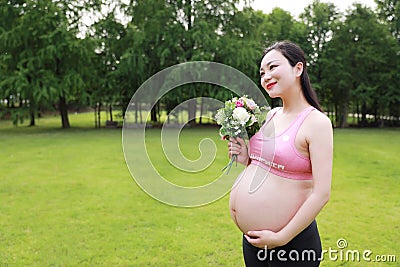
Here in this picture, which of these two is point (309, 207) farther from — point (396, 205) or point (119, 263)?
point (396, 205)

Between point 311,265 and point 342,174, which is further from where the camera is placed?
point 342,174

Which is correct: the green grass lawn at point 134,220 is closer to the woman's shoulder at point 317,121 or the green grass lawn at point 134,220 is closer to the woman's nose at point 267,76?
the woman's nose at point 267,76

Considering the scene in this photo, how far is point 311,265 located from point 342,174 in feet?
22.1

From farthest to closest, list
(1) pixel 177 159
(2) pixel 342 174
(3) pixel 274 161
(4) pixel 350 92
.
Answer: (4) pixel 350 92, (2) pixel 342 174, (1) pixel 177 159, (3) pixel 274 161

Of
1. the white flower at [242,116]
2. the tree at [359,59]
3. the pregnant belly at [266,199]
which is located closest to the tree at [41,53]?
the tree at [359,59]

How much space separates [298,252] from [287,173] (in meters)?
0.43

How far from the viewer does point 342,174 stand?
325 inches

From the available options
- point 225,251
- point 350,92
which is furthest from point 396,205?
point 350,92

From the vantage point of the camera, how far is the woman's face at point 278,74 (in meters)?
1.87

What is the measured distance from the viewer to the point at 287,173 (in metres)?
1.88

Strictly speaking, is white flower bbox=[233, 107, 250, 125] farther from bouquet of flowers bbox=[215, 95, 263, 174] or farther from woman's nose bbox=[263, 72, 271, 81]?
woman's nose bbox=[263, 72, 271, 81]

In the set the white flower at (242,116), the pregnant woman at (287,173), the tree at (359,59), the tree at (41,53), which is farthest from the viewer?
the tree at (359,59)

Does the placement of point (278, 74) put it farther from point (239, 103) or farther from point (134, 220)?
point (134, 220)

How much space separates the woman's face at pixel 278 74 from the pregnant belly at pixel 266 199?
0.43m
